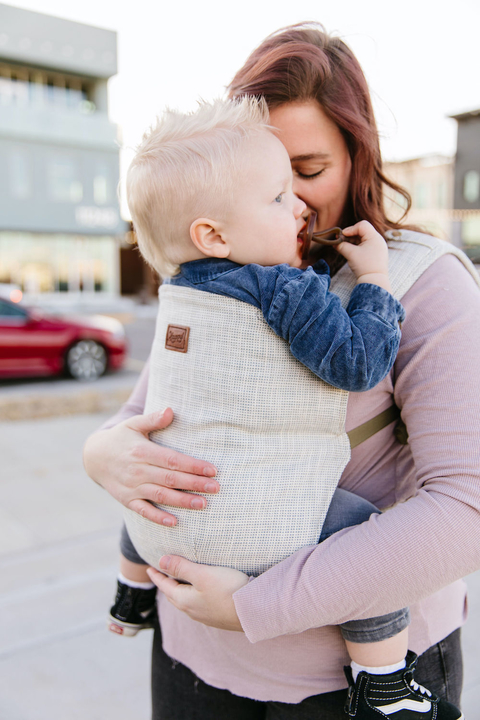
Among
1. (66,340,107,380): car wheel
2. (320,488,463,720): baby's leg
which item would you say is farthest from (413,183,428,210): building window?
(320,488,463,720): baby's leg

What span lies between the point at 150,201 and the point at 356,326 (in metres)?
0.49

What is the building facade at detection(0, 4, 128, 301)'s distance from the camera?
22.2 m

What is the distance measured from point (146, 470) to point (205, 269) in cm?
41

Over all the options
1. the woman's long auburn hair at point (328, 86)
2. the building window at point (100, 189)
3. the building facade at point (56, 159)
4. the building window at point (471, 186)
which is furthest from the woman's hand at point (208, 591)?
the building window at point (471, 186)

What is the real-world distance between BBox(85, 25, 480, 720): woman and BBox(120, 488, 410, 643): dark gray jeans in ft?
0.22

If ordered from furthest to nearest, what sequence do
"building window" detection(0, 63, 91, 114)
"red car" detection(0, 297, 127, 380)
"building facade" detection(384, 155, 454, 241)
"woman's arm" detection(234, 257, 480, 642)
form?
1. "building facade" detection(384, 155, 454, 241)
2. "building window" detection(0, 63, 91, 114)
3. "red car" detection(0, 297, 127, 380)
4. "woman's arm" detection(234, 257, 480, 642)

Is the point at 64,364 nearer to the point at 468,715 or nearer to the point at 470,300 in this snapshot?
the point at 468,715

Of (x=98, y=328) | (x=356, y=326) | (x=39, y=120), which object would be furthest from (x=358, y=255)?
(x=39, y=120)

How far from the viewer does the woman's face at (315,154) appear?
4.07 feet

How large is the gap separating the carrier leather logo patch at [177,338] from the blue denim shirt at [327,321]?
0.35ft

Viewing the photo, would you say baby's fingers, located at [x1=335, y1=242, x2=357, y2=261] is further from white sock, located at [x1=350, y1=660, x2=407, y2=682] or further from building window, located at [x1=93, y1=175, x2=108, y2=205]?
building window, located at [x1=93, y1=175, x2=108, y2=205]

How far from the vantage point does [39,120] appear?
2253 centimetres

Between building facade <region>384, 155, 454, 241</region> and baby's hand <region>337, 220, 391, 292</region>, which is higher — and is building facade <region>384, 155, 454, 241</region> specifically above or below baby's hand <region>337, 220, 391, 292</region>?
above

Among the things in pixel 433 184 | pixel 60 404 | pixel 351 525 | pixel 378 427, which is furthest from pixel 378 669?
pixel 433 184
